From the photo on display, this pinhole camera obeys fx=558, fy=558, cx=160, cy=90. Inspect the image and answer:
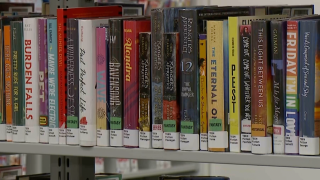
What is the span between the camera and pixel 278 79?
1222 mm

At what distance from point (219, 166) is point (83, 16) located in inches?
85.5

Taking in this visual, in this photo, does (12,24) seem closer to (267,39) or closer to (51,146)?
(51,146)

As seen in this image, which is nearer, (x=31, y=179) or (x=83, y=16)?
(x=83, y=16)

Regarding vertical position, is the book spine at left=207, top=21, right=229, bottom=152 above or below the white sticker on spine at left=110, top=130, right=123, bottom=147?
above

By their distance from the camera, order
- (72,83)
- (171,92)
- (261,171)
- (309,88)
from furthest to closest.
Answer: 1. (261,171)
2. (72,83)
3. (171,92)
4. (309,88)

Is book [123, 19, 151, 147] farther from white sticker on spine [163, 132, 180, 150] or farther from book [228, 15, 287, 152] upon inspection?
book [228, 15, 287, 152]

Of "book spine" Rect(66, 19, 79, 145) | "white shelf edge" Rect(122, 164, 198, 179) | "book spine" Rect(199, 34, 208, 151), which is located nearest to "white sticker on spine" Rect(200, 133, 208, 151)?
"book spine" Rect(199, 34, 208, 151)

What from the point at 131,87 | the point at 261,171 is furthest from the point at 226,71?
the point at 261,171

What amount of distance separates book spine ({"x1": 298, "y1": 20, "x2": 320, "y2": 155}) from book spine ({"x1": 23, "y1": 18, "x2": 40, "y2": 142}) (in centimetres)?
68

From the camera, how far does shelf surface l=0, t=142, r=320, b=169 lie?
121 centimetres

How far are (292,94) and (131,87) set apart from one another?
0.38 m

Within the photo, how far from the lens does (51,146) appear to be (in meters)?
1.44

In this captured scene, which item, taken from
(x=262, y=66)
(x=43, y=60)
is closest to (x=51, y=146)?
(x=43, y=60)

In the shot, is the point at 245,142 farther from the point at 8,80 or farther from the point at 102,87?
the point at 8,80
